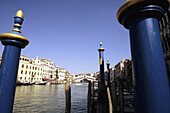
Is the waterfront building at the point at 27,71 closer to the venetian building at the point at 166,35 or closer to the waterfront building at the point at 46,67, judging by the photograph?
the waterfront building at the point at 46,67

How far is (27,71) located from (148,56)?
48.9 meters

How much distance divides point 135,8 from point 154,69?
60 cm

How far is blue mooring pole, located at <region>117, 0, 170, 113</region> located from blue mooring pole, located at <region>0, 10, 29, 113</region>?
1.54 meters

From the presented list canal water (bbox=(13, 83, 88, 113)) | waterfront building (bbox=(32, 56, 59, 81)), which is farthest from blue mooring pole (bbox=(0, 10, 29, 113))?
waterfront building (bbox=(32, 56, 59, 81))

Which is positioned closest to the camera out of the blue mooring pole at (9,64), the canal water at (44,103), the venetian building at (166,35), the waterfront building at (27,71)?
the blue mooring pole at (9,64)

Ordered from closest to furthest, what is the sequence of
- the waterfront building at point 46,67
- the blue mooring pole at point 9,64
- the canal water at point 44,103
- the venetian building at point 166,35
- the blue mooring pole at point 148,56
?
the blue mooring pole at point 148,56 → the blue mooring pole at point 9,64 → the canal water at point 44,103 → the venetian building at point 166,35 → the waterfront building at point 46,67

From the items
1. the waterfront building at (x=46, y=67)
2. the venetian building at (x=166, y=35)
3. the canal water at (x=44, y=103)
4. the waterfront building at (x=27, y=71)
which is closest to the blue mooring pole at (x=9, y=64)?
the canal water at (x=44, y=103)

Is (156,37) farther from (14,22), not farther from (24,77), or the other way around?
(24,77)

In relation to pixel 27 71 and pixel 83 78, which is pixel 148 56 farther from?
pixel 27 71

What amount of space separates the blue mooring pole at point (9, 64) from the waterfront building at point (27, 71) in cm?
4275

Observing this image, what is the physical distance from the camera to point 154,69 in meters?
A: 0.96

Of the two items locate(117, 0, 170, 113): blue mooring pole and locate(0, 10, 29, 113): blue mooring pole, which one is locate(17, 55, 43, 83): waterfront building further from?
locate(117, 0, 170, 113): blue mooring pole

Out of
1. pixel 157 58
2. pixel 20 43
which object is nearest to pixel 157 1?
pixel 157 58

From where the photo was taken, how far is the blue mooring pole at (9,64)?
5.05 feet
